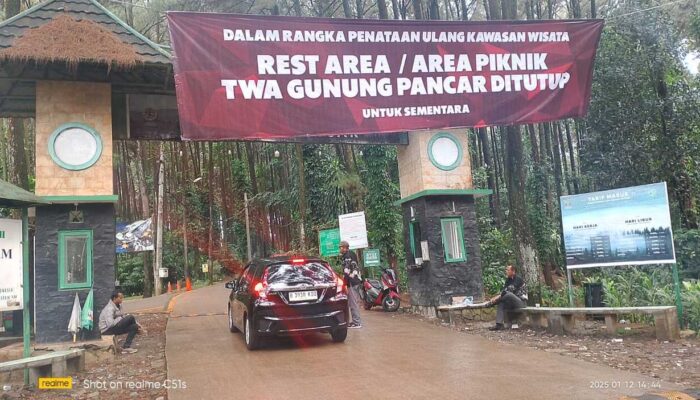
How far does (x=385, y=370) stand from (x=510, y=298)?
4024 mm

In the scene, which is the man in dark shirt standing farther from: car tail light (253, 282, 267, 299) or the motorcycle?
car tail light (253, 282, 267, 299)

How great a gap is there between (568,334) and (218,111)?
6990 mm

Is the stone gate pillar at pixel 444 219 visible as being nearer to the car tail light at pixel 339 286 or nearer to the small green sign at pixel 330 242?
the car tail light at pixel 339 286

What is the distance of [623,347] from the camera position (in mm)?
7832

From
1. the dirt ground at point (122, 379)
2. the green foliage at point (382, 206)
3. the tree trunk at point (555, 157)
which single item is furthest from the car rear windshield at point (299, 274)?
the tree trunk at point (555, 157)

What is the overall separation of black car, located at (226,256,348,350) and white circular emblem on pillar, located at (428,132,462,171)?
166 inches

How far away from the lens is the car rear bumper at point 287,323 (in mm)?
Answer: 7883

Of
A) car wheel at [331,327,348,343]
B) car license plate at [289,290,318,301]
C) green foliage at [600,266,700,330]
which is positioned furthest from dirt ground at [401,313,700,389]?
car license plate at [289,290,318,301]

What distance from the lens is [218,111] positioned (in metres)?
9.36

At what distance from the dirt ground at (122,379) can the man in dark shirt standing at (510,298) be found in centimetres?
574

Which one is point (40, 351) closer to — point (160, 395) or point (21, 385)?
point (21, 385)

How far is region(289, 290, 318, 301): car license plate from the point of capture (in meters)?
8.01

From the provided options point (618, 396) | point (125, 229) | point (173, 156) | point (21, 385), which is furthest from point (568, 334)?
point (173, 156)

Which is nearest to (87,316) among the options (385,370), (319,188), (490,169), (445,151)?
(385,370)
